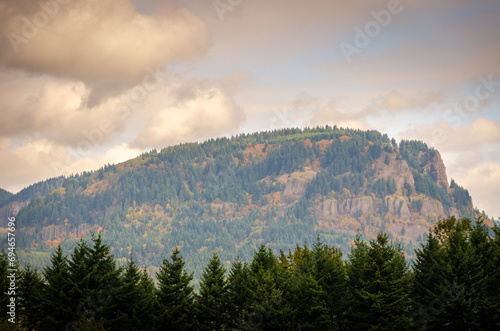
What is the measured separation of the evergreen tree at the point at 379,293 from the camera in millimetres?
77625

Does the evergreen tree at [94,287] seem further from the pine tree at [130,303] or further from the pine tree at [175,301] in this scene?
the pine tree at [175,301]

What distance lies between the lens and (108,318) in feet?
261

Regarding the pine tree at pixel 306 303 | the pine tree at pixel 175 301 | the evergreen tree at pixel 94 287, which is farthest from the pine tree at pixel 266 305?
the evergreen tree at pixel 94 287

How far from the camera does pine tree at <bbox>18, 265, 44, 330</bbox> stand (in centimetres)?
8425

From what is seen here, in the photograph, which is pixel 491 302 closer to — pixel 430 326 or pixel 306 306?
pixel 430 326

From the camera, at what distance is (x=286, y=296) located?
270 feet

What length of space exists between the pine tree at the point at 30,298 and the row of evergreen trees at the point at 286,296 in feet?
1.52

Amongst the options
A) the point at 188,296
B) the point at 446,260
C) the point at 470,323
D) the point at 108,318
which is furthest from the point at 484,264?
the point at 108,318

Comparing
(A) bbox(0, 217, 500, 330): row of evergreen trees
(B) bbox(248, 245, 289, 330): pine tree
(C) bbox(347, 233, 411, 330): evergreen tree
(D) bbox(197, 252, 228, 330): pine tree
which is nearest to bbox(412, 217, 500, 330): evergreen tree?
(A) bbox(0, 217, 500, 330): row of evergreen trees

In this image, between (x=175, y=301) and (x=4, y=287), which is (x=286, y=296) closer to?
(x=175, y=301)

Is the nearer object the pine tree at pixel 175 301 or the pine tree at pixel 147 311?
the pine tree at pixel 175 301

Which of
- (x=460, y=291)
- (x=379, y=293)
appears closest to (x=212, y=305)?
(x=379, y=293)

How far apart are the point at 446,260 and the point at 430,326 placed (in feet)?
35.6

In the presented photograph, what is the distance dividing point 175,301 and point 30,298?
25684 mm
